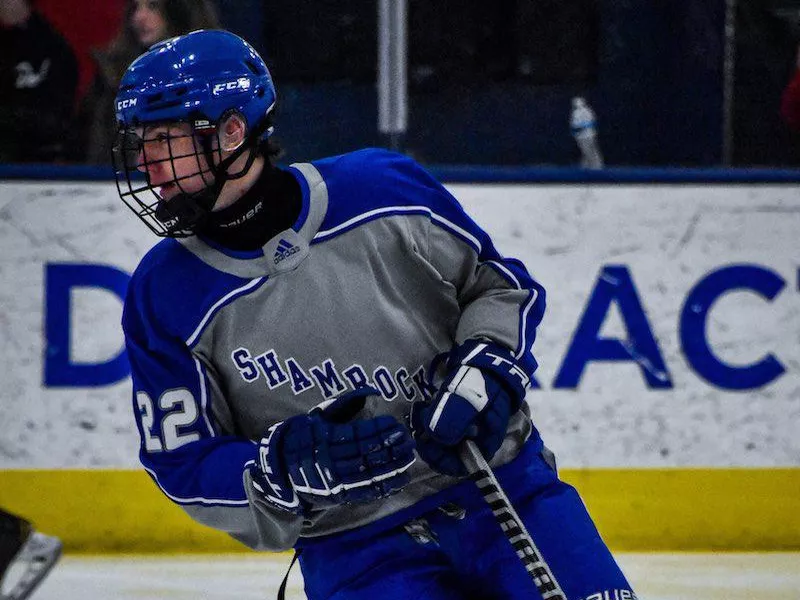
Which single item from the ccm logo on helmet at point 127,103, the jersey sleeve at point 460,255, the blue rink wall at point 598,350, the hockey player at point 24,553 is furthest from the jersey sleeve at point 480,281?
the blue rink wall at point 598,350

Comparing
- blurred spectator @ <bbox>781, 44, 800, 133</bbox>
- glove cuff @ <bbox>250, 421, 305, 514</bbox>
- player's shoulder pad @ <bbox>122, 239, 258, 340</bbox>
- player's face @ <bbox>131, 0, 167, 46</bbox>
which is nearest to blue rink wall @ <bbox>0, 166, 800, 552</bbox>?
blurred spectator @ <bbox>781, 44, 800, 133</bbox>

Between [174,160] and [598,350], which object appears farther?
[598,350]

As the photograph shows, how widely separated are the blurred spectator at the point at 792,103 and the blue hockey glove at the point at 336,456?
2425 millimetres

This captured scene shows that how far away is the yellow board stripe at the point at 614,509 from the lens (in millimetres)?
3553

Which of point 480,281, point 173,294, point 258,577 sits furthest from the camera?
point 258,577

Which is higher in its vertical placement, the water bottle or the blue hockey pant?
the blue hockey pant

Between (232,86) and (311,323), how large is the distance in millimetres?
→ 325

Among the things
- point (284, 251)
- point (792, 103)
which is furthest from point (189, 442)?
point (792, 103)

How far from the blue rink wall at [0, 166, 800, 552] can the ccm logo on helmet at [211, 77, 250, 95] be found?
5.74 feet

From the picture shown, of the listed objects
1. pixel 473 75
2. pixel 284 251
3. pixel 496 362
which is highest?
pixel 284 251

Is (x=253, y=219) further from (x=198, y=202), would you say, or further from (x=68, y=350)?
(x=68, y=350)

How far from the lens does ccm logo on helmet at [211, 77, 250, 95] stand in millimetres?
1818

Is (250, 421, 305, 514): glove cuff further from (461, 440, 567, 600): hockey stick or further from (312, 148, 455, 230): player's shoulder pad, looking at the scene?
(312, 148, 455, 230): player's shoulder pad

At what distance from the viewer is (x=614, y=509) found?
11.7 feet
